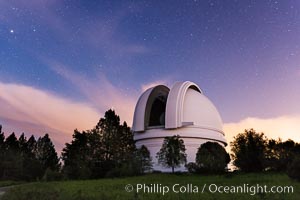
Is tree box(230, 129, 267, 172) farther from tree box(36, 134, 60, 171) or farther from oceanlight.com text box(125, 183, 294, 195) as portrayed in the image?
tree box(36, 134, 60, 171)

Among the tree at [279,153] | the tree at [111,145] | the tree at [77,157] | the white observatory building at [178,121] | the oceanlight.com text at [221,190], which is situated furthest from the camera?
the white observatory building at [178,121]

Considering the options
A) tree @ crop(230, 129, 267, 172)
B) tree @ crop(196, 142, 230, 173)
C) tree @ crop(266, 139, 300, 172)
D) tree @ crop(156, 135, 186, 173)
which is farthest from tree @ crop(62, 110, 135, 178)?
tree @ crop(266, 139, 300, 172)

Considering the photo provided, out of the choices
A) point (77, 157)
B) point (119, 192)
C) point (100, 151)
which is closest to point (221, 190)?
point (119, 192)

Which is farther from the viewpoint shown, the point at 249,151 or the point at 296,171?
the point at 249,151

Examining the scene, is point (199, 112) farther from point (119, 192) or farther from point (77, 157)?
point (119, 192)

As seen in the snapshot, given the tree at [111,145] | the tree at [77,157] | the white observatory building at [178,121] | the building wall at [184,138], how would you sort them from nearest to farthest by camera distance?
A: 1. the tree at [77,157]
2. the tree at [111,145]
3. the building wall at [184,138]
4. the white observatory building at [178,121]

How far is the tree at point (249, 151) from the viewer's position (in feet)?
112

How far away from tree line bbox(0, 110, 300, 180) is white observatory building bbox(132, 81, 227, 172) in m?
2.41

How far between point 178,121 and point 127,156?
8.38 m

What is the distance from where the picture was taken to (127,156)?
103ft

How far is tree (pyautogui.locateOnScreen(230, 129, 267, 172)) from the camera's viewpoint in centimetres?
3428

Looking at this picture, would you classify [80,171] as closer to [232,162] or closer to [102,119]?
[102,119]

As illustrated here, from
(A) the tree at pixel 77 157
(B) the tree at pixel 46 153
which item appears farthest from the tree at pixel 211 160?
(B) the tree at pixel 46 153

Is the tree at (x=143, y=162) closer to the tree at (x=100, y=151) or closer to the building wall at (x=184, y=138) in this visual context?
the tree at (x=100, y=151)
